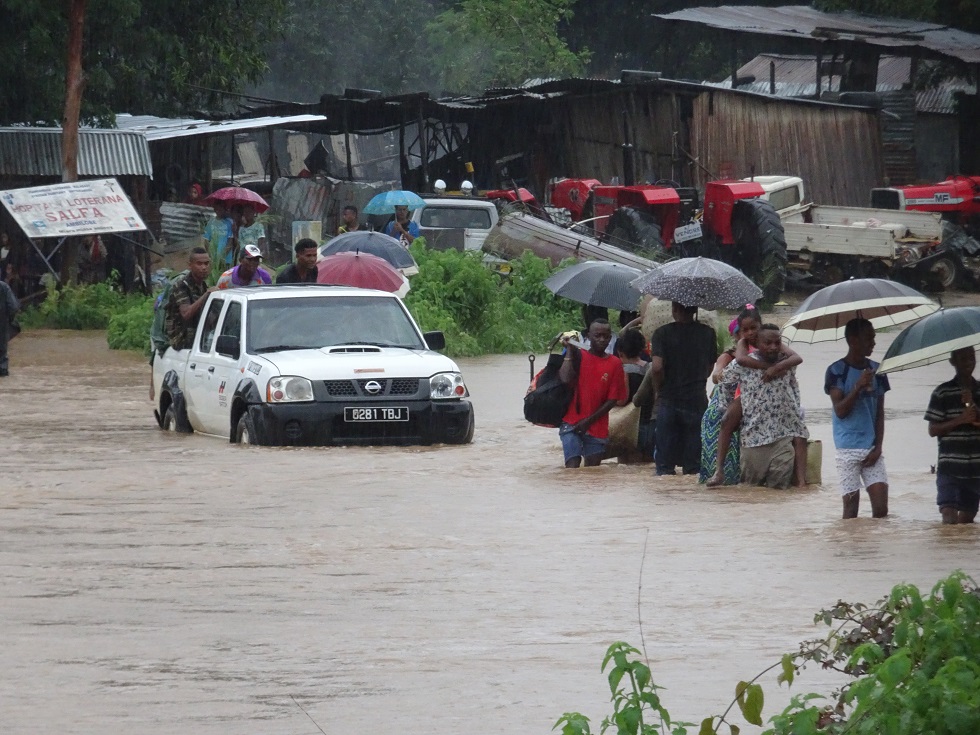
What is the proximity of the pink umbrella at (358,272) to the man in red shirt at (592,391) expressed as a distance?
379cm

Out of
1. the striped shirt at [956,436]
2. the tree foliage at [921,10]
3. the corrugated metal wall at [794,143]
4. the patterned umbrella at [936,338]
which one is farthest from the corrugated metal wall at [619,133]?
the striped shirt at [956,436]

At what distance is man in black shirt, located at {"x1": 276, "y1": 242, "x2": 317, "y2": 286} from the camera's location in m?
14.2

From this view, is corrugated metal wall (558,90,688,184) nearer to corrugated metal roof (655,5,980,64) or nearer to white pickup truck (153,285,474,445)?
corrugated metal roof (655,5,980,64)

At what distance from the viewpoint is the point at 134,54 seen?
27750 mm

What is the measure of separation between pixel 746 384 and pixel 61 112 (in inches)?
729

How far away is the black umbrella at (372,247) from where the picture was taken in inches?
656

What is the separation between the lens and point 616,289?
12.9 m

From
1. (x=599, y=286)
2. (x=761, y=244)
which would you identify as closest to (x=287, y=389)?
(x=599, y=286)

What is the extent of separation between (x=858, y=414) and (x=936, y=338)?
773 millimetres

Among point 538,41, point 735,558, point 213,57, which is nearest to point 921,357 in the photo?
point 735,558

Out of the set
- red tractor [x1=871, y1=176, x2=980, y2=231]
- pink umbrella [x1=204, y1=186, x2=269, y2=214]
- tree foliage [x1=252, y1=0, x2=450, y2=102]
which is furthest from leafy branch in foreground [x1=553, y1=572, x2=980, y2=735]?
tree foliage [x1=252, y1=0, x2=450, y2=102]

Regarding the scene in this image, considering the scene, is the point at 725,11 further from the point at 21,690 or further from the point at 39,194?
the point at 21,690

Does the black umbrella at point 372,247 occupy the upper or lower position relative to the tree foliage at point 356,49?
lower

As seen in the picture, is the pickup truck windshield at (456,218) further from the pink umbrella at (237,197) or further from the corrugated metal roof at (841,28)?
the corrugated metal roof at (841,28)
